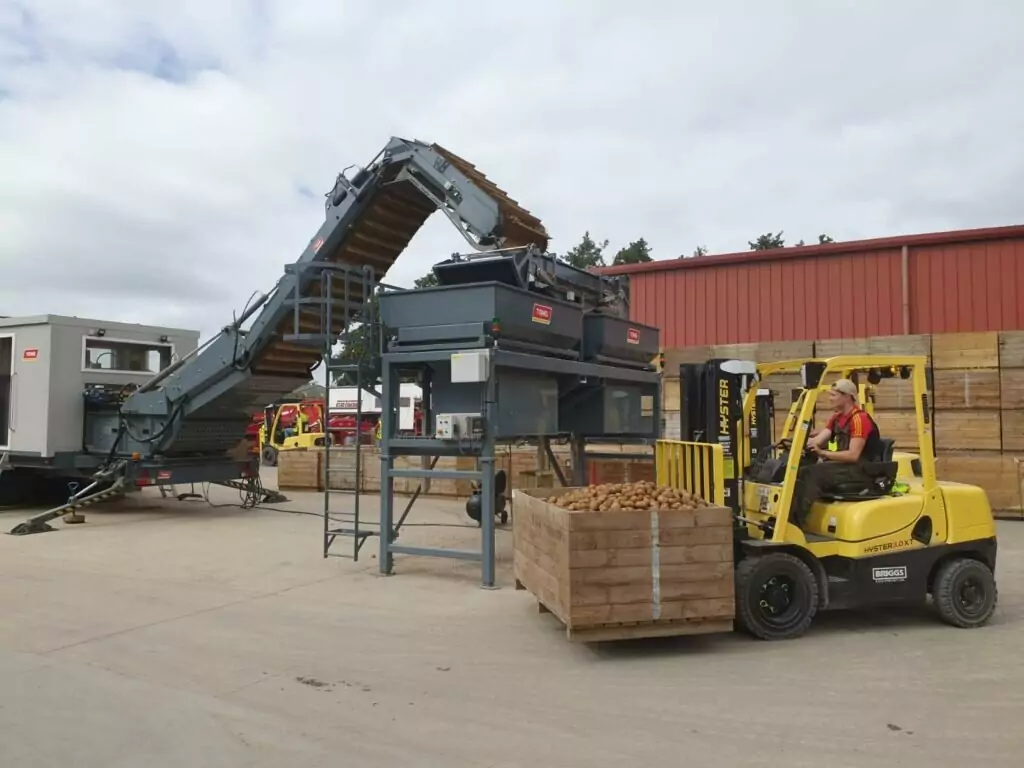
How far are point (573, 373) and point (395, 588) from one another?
306 centimetres

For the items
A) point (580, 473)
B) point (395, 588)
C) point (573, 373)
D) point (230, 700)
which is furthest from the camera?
point (580, 473)

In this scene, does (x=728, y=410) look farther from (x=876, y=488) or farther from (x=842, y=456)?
(x=876, y=488)

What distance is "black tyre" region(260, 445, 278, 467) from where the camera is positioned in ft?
96.0

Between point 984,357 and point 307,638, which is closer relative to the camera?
point 307,638

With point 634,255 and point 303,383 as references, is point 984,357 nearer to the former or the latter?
point 303,383

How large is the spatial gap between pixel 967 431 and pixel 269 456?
22.8 meters

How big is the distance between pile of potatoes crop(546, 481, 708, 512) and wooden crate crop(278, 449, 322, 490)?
43.5 feet

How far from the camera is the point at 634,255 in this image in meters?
48.0

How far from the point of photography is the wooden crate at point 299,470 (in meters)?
18.9

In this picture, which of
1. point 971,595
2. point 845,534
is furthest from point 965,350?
point 845,534

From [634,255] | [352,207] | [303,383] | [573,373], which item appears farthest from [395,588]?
[634,255]

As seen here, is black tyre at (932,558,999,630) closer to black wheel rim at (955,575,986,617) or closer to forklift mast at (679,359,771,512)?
black wheel rim at (955,575,986,617)

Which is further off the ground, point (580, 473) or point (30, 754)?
point (580, 473)

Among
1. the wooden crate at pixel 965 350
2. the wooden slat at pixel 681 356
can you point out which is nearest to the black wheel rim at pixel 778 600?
the wooden crate at pixel 965 350
